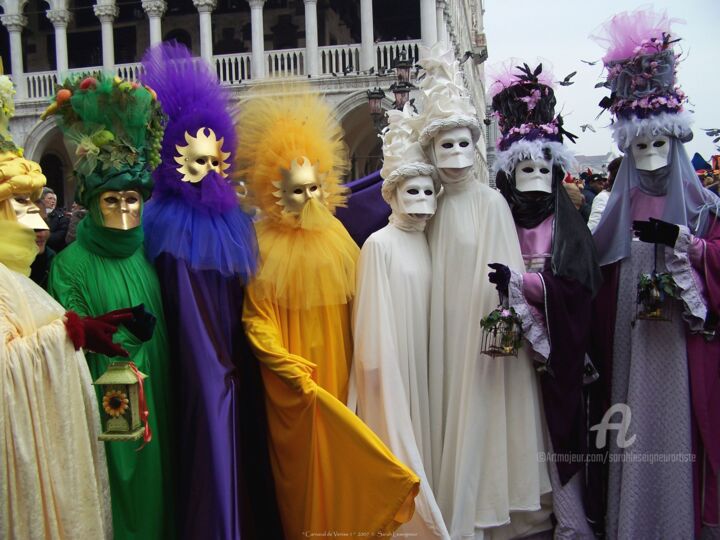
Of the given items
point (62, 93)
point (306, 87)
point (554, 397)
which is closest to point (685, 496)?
point (554, 397)

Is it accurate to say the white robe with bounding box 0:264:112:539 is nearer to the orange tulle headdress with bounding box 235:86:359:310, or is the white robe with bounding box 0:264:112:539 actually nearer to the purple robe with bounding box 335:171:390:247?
the orange tulle headdress with bounding box 235:86:359:310

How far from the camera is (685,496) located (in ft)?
12.8

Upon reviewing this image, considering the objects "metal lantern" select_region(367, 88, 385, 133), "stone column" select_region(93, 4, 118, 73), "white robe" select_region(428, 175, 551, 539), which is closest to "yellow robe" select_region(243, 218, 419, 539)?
"white robe" select_region(428, 175, 551, 539)

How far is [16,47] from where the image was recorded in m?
23.4

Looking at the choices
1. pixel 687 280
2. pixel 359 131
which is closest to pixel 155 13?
pixel 359 131

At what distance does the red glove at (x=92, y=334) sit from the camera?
304 centimetres

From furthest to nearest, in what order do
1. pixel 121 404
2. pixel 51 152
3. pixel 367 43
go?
pixel 51 152, pixel 367 43, pixel 121 404

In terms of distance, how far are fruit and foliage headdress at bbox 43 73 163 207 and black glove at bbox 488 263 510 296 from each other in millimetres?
1829

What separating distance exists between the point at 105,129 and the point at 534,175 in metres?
2.32

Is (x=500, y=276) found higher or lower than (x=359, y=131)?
lower

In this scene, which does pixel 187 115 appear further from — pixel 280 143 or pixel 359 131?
pixel 359 131

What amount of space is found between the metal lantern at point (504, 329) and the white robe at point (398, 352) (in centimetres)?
47

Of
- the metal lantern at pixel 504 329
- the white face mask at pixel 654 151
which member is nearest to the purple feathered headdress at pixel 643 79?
the white face mask at pixel 654 151

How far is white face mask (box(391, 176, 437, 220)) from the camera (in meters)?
4.12
